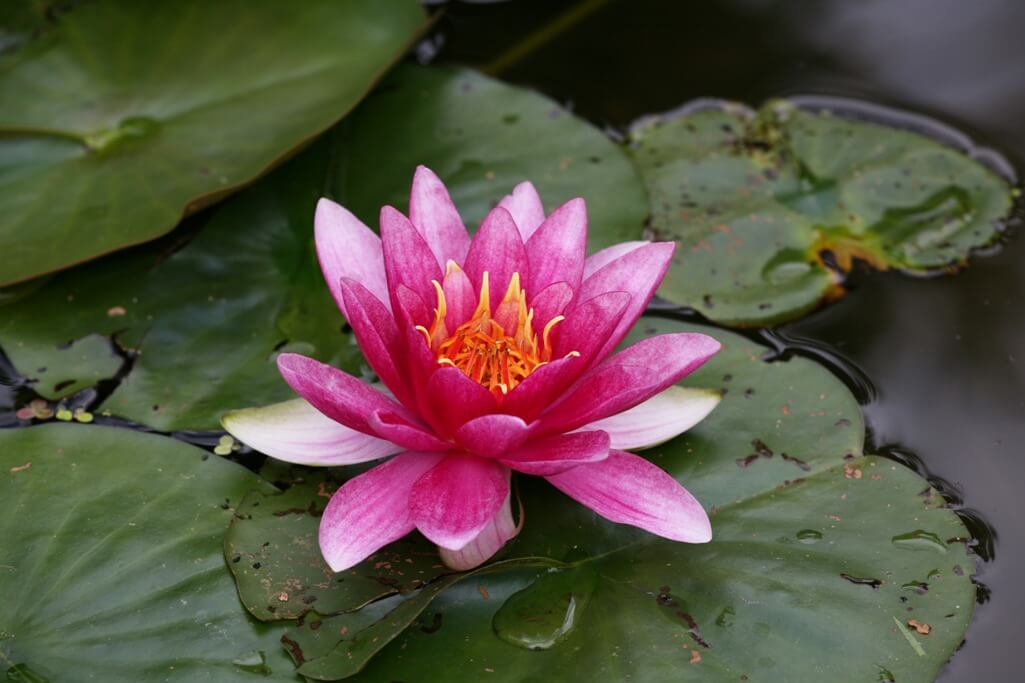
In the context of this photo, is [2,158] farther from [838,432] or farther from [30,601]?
[838,432]

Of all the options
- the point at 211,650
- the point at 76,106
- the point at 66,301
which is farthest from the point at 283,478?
the point at 76,106

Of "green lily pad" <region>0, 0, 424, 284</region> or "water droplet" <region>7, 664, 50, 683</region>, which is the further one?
"green lily pad" <region>0, 0, 424, 284</region>

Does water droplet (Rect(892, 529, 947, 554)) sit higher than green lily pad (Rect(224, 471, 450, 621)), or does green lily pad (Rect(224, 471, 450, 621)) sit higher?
water droplet (Rect(892, 529, 947, 554))

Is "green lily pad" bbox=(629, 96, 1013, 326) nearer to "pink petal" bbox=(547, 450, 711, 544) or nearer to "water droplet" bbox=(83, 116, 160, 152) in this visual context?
"pink petal" bbox=(547, 450, 711, 544)

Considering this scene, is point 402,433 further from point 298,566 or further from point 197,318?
point 197,318

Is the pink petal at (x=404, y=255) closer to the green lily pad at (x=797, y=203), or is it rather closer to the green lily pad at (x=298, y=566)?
the green lily pad at (x=298, y=566)

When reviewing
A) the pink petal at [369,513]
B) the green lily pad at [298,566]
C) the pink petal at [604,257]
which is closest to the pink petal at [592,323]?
the pink petal at [604,257]

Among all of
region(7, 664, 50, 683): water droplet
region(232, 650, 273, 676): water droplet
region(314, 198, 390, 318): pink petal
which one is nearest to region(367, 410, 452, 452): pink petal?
region(314, 198, 390, 318): pink petal
